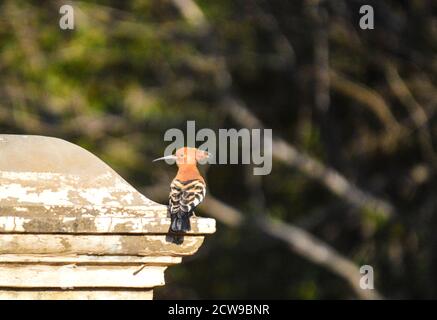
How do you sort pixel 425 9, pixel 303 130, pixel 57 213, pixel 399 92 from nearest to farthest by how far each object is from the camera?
pixel 57 213 < pixel 425 9 < pixel 399 92 < pixel 303 130

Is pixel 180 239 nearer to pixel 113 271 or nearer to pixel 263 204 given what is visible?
pixel 113 271

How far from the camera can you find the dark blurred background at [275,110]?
36.1ft

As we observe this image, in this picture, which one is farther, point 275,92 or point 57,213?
point 275,92

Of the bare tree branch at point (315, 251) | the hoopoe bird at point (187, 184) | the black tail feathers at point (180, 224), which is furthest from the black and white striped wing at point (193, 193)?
the bare tree branch at point (315, 251)

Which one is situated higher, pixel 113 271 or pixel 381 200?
pixel 381 200

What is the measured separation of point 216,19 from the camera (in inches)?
475

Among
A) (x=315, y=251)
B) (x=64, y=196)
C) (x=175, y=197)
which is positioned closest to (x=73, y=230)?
(x=64, y=196)

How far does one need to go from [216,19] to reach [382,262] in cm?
332

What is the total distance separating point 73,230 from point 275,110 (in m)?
9.79

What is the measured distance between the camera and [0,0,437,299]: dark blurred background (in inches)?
433

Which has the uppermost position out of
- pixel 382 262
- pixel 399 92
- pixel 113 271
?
pixel 399 92

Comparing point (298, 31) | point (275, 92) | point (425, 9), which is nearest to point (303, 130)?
point (275, 92)

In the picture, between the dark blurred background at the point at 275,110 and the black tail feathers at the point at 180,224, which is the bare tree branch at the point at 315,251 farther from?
the black tail feathers at the point at 180,224

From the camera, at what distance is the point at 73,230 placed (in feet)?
10.0
